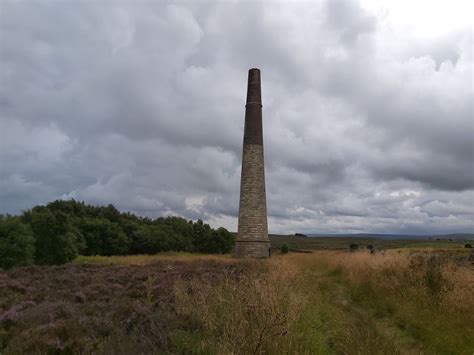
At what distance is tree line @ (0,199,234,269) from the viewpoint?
2211 cm

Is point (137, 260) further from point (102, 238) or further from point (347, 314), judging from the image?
point (347, 314)

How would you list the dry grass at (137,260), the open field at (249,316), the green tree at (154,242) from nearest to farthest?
the open field at (249,316) < the dry grass at (137,260) < the green tree at (154,242)

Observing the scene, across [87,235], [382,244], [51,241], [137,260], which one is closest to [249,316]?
[137,260]

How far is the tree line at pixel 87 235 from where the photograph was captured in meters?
22.1

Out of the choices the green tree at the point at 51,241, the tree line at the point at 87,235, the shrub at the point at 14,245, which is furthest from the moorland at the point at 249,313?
the green tree at the point at 51,241

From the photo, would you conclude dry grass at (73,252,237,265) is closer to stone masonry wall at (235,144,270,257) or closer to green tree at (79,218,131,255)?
stone masonry wall at (235,144,270,257)

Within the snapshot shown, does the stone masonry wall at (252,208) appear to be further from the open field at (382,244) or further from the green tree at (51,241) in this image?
the open field at (382,244)

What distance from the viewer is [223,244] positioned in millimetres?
49031

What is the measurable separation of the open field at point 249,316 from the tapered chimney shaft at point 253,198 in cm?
1639

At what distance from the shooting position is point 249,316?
5.82 metres

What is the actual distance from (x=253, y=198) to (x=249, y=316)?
941 inches

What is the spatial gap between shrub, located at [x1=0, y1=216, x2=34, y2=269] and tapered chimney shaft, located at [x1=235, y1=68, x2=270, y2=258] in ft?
45.4

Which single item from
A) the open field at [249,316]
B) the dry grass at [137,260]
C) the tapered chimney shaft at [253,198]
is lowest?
the open field at [249,316]

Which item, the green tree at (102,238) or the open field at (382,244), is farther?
the open field at (382,244)
